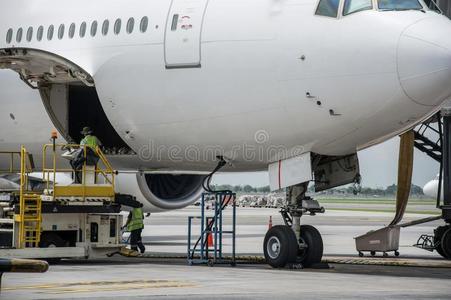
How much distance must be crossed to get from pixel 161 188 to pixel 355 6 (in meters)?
8.81

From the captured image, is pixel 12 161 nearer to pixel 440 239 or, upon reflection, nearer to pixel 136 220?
pixel 136 220

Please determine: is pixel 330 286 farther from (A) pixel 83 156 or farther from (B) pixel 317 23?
(A) pixel 83 156

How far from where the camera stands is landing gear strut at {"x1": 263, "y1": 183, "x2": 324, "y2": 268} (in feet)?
68.4

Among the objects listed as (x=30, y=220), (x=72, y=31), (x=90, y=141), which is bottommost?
(x=30, y=220)

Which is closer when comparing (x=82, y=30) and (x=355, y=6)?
(x=355, y=6)

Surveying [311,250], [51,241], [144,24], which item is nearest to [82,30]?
[144,24]

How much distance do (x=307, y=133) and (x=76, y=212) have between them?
512cm

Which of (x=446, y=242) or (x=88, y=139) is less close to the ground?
(x=88, y=139)

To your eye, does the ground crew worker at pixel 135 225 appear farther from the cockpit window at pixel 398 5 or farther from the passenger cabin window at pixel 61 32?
the cockpit window at pixel 398 5

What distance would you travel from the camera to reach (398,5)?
63.6ft

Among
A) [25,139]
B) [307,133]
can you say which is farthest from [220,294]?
[25,139]

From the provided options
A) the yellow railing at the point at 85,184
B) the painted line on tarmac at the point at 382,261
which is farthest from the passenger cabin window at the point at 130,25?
the painted line on tarmac at the point at 382,261

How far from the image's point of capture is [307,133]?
2038cm

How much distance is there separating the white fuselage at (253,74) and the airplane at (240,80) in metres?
0.03
